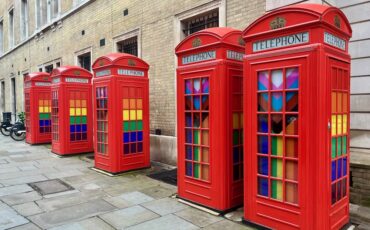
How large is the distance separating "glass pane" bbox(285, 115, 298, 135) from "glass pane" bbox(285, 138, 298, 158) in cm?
9

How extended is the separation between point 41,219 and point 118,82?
142 inches

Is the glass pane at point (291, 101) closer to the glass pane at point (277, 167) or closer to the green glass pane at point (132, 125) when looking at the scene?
the glass pane at point (277, 167)

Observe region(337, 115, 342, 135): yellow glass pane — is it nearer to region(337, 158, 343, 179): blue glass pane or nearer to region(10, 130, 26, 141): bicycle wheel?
region(337, 158, 343, 179): blue glass pane

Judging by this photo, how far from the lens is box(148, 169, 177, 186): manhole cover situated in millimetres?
6854

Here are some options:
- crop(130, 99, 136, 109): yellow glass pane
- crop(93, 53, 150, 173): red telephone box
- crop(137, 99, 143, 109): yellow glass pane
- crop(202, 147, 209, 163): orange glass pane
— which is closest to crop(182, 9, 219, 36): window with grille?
crop(93, 53, 150, 173): red telephone box

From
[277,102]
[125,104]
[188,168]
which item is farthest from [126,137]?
[277,102]

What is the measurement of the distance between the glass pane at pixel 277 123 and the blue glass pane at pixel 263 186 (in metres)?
0.68

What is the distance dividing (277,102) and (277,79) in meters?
0.29

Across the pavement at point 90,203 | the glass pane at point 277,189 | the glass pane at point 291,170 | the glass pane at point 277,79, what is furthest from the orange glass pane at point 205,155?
the glass pane at point 277,79

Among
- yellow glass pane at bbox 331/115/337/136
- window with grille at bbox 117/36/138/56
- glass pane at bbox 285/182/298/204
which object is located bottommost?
glass pane at bbox 285/182/298/204

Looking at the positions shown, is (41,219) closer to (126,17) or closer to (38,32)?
(126,17)

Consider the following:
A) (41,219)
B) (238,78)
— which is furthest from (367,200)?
(41,219)

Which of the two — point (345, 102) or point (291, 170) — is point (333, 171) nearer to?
point (291, 170)

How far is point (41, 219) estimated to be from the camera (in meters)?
4.66
